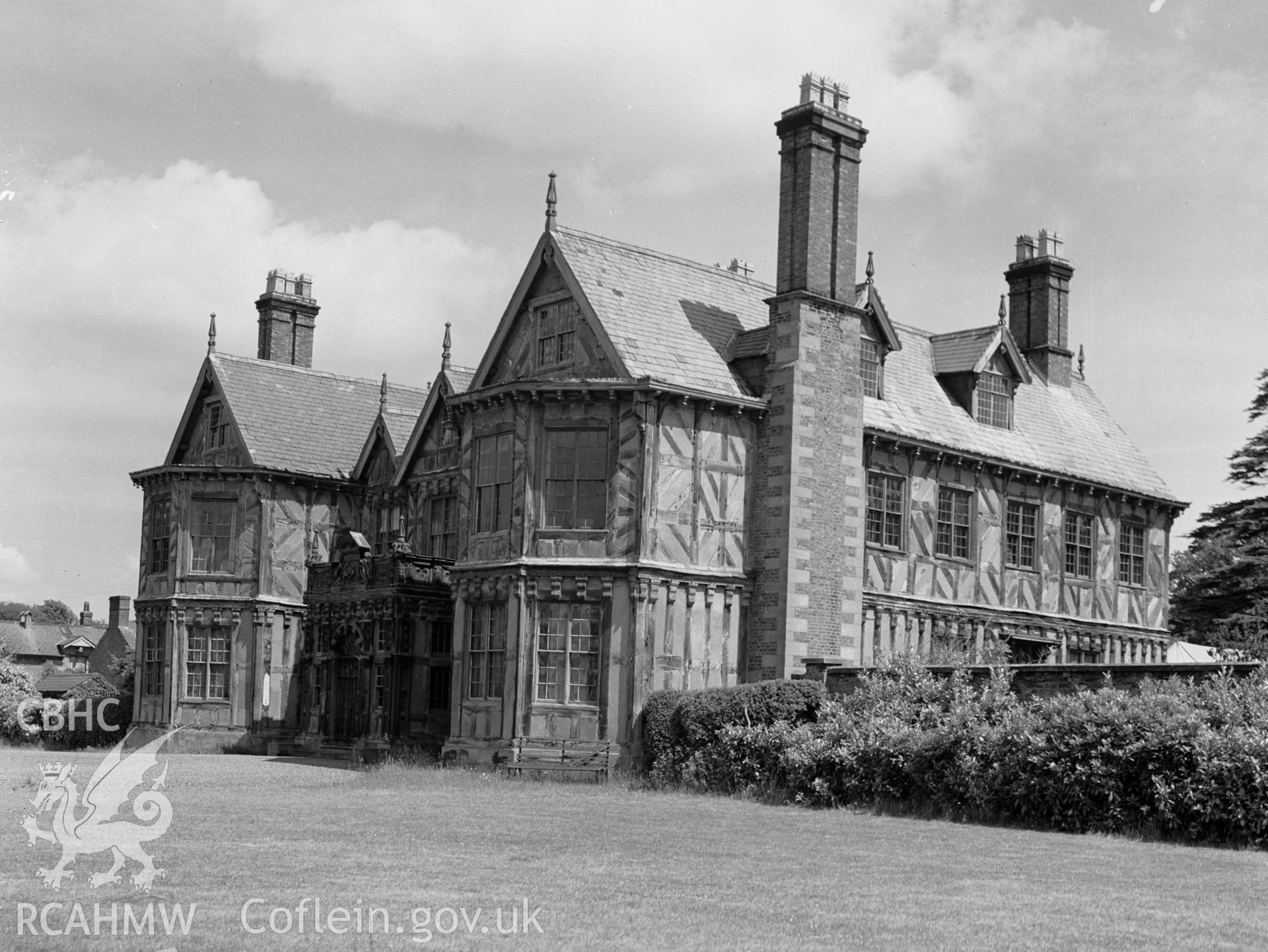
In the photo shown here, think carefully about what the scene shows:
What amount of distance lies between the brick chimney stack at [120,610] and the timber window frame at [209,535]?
129ft

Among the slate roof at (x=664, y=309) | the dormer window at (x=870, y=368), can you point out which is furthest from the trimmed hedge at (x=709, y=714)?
the dormer window at (x=870, y=368)

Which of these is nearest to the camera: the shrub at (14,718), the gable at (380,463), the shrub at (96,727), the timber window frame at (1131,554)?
the timber window frame at (1131,554)

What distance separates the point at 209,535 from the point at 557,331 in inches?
543

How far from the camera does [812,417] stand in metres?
30.8

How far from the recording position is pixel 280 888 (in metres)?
13.5

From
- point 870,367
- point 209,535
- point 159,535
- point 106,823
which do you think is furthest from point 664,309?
point 106,823

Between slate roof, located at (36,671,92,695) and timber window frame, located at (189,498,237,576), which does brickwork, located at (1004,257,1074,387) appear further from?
slate roof, located at (36,671,92,695)

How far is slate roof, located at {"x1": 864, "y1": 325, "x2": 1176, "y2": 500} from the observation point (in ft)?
114

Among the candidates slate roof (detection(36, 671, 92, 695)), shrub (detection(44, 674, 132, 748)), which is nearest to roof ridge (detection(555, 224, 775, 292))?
shrub (detection(44, 674, 132, 748))

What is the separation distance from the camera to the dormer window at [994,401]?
3728cm

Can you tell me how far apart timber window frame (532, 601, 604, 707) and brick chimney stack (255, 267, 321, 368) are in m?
19.9

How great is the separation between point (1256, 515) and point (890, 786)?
27.3 metres

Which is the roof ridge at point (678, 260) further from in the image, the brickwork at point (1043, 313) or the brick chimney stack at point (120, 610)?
the brick chimney stack at point (120, 610)

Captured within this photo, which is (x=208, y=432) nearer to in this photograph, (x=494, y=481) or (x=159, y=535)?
(x=159, y=535)
